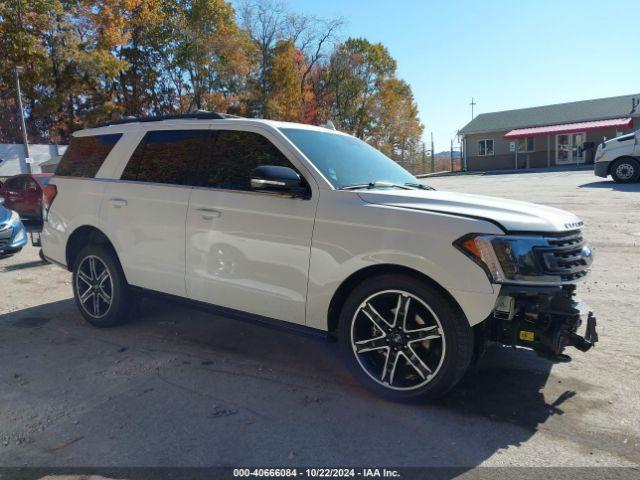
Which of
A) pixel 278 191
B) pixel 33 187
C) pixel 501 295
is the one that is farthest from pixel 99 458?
pixel 33 187

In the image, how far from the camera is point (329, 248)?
3.70 metres

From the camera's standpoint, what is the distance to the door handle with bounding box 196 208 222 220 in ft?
14.1

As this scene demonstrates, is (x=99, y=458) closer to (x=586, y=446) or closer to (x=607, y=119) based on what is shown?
(x=586, y=446)

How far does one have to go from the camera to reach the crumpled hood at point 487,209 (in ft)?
10.8

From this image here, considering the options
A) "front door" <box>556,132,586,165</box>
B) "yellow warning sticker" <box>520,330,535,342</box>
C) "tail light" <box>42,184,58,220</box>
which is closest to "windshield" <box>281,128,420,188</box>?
"yellow warning sticker" <box>520,330,535,342</box>

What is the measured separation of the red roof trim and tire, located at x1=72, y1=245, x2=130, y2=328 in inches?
1581

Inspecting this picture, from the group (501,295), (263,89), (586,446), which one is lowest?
(586,446)

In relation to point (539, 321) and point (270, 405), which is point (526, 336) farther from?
point (270, 405)

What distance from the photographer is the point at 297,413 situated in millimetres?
3482

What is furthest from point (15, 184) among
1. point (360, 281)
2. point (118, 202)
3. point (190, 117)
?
point (360, 281)

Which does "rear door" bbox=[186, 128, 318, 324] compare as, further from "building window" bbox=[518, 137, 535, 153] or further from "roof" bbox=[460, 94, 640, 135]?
"building window" bbox=[518, 137, 535, 153]

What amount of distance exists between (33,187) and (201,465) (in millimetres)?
13884

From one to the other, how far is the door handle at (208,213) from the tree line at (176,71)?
26.6 metres

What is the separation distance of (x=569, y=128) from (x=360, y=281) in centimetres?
4085
